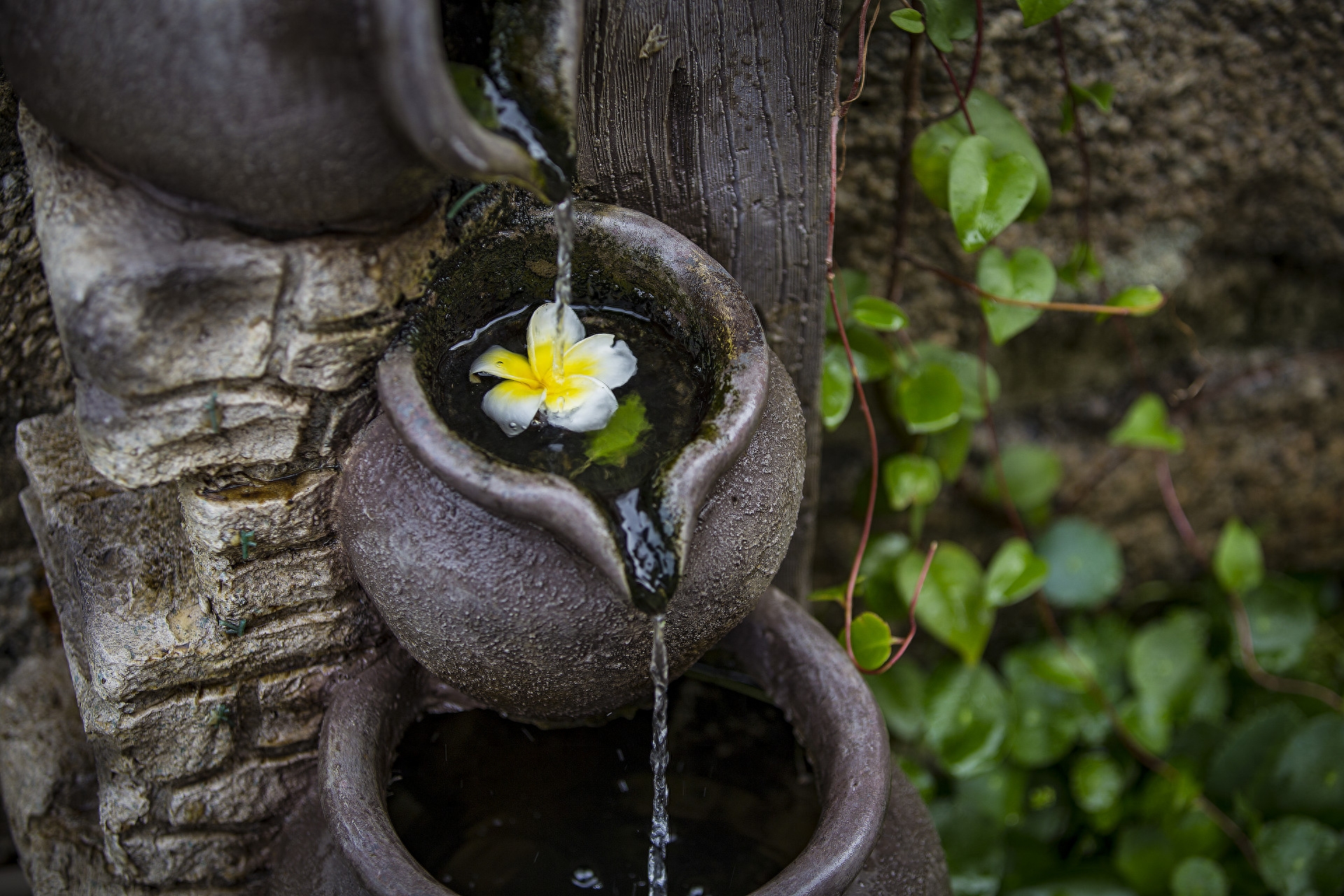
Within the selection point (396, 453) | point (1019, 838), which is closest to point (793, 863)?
point (396, 453)

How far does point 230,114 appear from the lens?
3.32 feet

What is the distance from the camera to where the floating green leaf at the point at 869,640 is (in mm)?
1584

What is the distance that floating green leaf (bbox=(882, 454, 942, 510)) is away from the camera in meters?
1.98

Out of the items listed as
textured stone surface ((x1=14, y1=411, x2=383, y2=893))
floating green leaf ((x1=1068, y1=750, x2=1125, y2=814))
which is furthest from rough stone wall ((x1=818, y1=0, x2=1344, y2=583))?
textured stone surface ((x1=14, y1=411, x2=383, y2=893))

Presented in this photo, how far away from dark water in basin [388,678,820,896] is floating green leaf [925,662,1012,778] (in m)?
0.81

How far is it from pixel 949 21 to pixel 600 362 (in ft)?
2.72

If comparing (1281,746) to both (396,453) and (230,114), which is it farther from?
(230,114)

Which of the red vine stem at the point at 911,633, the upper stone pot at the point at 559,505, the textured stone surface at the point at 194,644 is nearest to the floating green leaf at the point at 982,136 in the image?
the upper stone pot at the point at 559,505

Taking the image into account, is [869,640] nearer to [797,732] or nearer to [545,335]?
[797,732]

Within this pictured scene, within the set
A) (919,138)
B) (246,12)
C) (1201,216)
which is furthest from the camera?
(1201,216)

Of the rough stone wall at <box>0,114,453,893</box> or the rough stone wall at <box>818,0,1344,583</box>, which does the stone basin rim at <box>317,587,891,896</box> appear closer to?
the rough stone wall at <box>0,114,453,893</box>

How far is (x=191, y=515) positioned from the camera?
1.30m

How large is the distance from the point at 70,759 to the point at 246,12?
1374 mm

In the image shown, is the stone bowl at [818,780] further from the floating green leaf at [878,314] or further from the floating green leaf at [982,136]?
the floating green leaf at [982,136]
